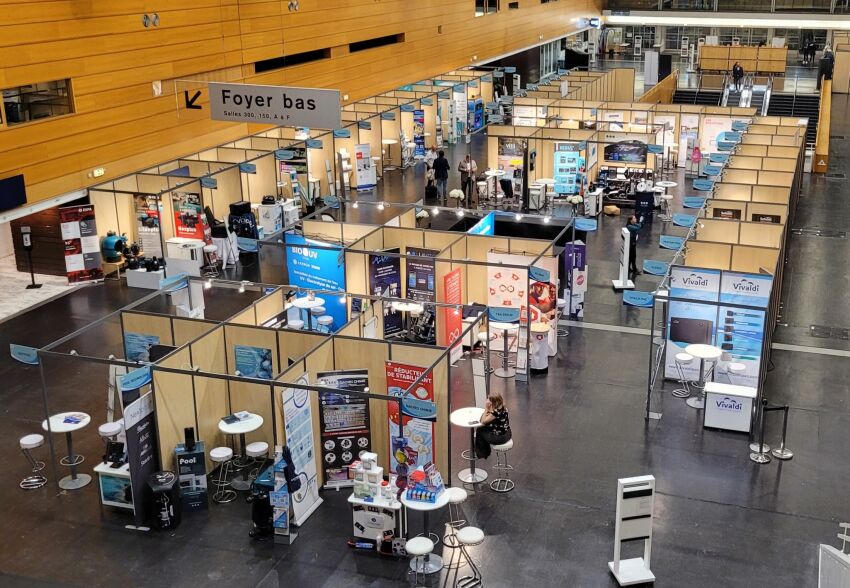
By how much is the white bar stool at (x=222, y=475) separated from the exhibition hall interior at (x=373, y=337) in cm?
7

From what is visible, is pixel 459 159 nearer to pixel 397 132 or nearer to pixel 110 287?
pixel 397 132

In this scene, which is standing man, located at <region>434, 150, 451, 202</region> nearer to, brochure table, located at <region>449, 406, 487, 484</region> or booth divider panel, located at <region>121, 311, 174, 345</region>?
booth divider panel, located at <region>121, 311, 174, 345</region>

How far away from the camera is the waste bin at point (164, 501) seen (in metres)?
10.8

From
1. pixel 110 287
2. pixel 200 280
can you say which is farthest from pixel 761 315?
pixel 110 287

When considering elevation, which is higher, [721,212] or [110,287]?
[721,212]

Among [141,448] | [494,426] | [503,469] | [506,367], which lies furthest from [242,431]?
[506,367]

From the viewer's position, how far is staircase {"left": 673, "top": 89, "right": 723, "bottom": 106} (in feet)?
135

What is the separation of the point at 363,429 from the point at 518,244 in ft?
19.0

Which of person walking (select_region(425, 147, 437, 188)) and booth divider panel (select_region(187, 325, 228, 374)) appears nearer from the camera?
booth divider panel (select_region(187, 325, 228, 374))

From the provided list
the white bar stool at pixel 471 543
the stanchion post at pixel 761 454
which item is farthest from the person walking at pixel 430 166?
the white bar stool at pixel 471 543

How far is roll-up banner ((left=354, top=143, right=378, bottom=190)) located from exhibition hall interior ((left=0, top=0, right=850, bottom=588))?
9 cm

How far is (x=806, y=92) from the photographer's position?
4034cm

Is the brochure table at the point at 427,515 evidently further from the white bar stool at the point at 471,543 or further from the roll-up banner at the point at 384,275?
the roll-up banner at the point at 384,275

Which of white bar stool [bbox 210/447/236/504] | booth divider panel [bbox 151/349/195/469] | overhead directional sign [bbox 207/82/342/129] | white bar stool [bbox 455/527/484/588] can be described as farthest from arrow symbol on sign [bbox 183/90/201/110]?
white bar stool [bbox 455/527/484/588]
